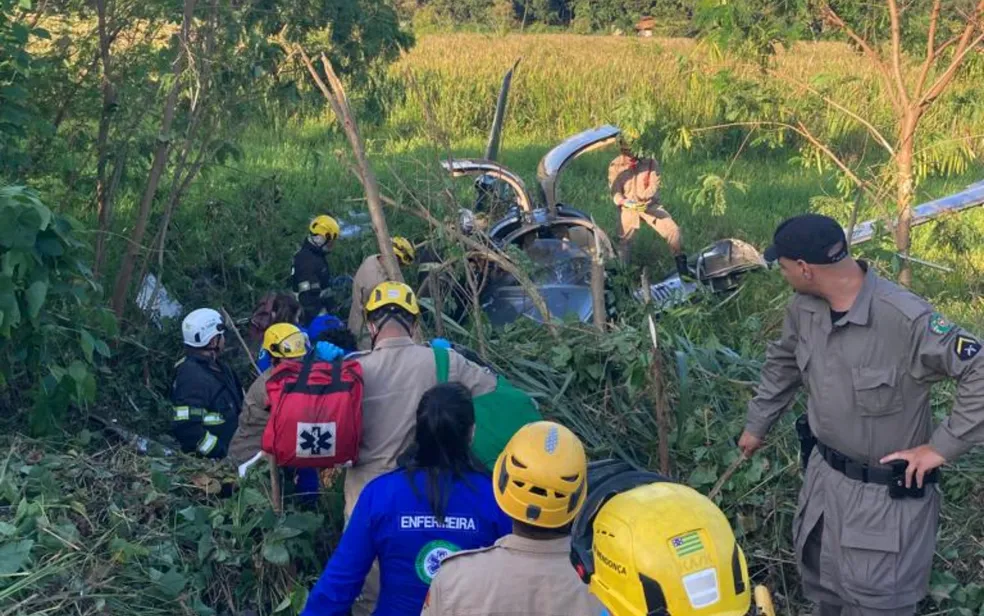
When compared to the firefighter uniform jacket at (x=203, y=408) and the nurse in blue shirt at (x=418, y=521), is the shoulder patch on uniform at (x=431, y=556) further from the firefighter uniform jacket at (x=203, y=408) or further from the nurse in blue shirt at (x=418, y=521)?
the firefighter uniform jacket at (x=203, y=408)

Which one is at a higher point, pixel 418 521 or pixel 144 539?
pixel 418 521

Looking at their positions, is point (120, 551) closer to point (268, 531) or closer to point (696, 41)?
point (268, 531)

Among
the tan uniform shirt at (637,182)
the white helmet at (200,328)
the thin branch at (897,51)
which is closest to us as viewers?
the white helmet at (200,328)

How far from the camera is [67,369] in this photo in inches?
208

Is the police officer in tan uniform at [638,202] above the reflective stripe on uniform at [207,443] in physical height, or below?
below

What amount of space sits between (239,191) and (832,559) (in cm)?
699

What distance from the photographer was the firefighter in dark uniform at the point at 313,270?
26.7 ft

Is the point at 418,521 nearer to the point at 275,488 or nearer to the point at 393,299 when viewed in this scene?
the point at 393,299

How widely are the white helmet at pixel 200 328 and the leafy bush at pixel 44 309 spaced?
0.59m

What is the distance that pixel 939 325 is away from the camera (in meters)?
3.83

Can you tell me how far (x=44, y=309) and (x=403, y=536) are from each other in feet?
9.42

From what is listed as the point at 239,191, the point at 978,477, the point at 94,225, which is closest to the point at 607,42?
the point at 239,191

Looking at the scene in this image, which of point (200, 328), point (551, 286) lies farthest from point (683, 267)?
point (200, 328)

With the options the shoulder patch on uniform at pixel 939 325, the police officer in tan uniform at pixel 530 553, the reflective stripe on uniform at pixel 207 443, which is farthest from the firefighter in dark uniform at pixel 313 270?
the police officer in tan uniform at pixel 530 553
